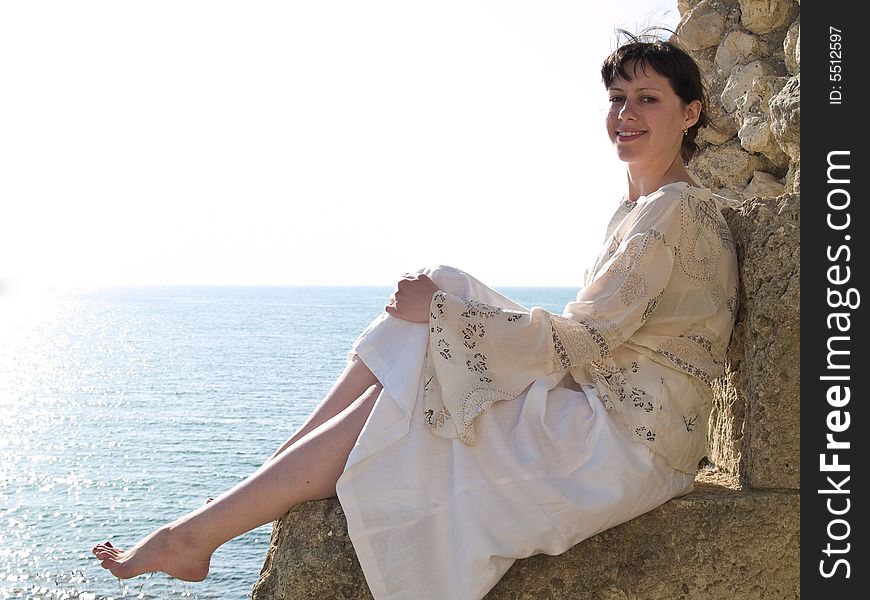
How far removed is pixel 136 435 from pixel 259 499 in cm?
2623

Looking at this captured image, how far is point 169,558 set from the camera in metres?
2.85

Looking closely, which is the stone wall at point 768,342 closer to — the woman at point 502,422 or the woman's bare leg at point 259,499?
the woman at point 502,422

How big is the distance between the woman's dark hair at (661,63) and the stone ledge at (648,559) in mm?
1399

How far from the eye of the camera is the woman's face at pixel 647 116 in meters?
3.27

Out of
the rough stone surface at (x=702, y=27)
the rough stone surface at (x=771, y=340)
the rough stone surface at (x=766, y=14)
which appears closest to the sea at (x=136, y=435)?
the rough stone surface at (x=771, y=340)

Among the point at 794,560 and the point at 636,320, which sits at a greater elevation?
the point at 636,320

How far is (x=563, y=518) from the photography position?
275cm

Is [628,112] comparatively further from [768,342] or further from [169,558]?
[169,558]

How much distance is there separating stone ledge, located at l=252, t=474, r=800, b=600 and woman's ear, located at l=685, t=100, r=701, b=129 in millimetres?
1300

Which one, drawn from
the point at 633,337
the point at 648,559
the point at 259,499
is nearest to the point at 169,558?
the point at 259,499

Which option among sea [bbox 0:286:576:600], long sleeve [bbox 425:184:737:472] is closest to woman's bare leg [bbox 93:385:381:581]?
long sleeve [bbox 425:184:737:472]
